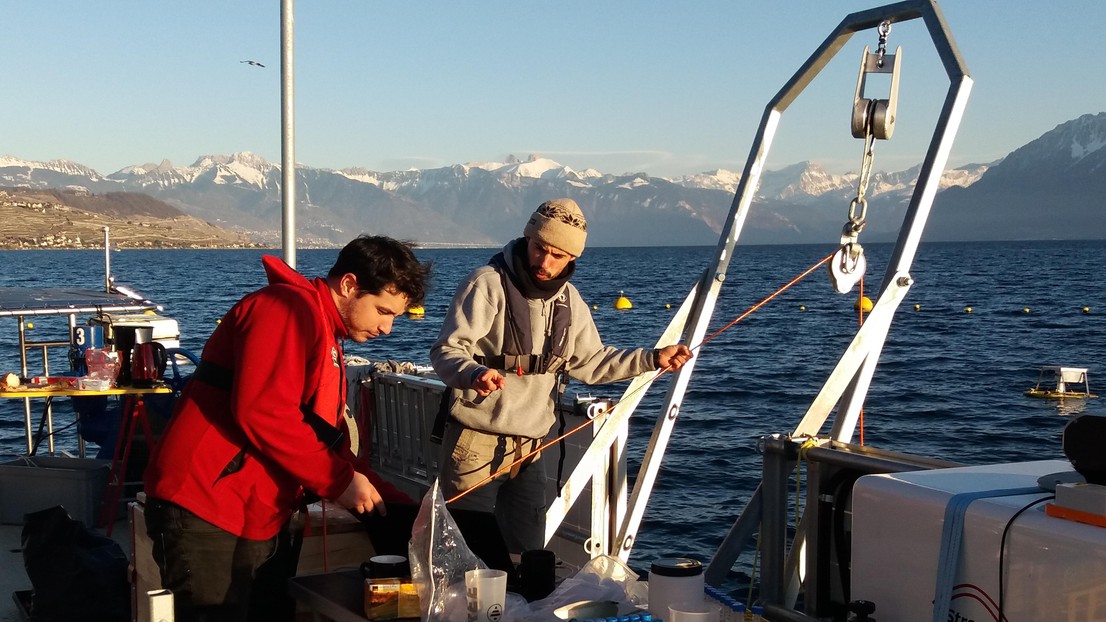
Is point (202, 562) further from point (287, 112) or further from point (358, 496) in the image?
point (287, 112)

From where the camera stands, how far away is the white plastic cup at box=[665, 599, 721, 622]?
2.61 m

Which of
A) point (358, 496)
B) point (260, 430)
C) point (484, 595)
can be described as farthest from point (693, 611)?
point (260, 430)

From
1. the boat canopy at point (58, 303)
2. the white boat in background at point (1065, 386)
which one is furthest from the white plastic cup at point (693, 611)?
the white boat in background at point (1065, 386)

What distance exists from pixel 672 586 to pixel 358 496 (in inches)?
36.2

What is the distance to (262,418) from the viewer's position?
3.02m

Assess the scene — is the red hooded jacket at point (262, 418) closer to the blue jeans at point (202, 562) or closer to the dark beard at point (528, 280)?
the blue jeans at point (202, 562)

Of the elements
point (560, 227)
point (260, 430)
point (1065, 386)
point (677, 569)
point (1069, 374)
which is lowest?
point (1065, 386)

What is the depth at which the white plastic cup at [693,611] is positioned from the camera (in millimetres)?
2611

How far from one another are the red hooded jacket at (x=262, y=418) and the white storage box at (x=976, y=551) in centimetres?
141

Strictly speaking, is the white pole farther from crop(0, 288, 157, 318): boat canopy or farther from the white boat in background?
the white boat in background

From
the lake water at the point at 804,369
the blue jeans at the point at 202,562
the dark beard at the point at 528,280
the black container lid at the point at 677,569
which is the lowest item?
the lake water at the point at 804,369

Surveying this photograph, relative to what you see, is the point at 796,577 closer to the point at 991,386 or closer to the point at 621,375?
the point at 621,375

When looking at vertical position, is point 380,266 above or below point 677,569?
above

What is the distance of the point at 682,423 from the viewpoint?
23.9m
